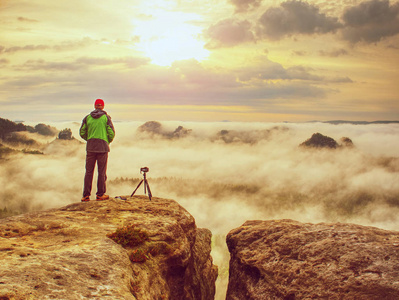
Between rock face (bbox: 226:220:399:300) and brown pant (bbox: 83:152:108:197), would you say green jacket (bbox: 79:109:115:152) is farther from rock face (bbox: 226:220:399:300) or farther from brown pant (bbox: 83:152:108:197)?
rock face (bbox: 226:220:399:300)

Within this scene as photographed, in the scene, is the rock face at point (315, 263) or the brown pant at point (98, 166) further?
the brown pant at point (98, 166)

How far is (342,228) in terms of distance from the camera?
15.3 m

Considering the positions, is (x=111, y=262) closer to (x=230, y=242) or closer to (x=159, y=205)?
(x=159, y=205)

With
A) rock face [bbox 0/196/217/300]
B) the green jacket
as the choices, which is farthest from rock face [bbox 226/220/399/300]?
the green jacket

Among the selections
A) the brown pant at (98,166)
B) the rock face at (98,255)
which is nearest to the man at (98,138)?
the brown pant at (98,166)

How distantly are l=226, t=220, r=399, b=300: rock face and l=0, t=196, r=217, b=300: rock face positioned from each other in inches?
139

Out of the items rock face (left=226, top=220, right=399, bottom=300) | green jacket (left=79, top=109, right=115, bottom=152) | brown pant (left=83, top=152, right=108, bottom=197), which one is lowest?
rock face (left=226, top=220, right=399, bottom=300)

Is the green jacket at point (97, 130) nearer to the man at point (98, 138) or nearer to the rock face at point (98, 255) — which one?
the man at point (98, 138)

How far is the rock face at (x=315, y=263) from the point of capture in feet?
40.1

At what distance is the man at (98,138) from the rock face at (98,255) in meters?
1.78

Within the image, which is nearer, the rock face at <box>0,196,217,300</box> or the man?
the rock face at <box>0,196,217,300</box>

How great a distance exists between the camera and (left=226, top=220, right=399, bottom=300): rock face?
481 inches

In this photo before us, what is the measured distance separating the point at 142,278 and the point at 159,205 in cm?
712

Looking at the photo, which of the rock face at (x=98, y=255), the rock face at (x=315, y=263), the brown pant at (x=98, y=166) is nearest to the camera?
the rock face at (x=98, y=255)
